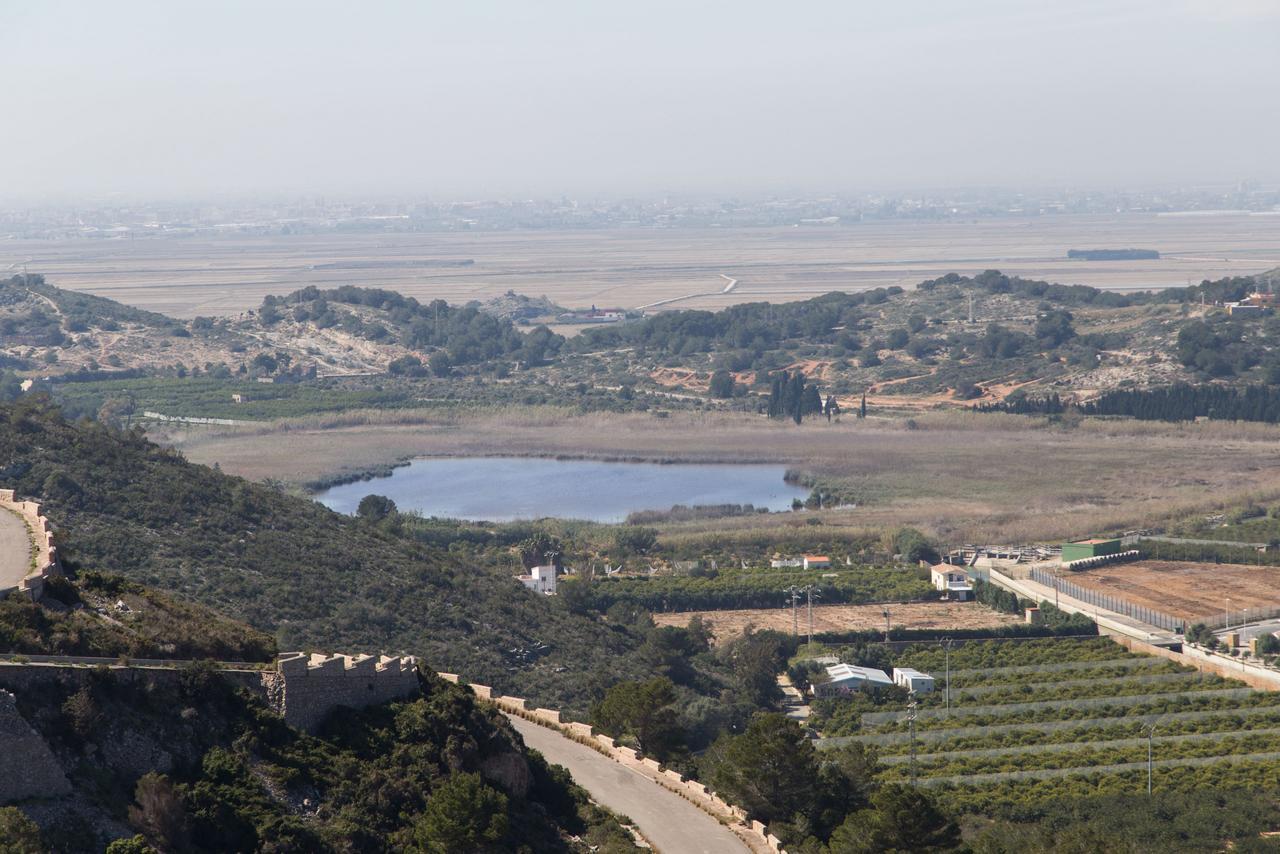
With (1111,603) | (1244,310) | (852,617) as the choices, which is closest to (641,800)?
(852,617)

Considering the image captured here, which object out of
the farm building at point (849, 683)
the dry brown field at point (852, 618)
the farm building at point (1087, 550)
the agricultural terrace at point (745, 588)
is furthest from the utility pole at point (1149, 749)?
the farm building at point (1087, 550)

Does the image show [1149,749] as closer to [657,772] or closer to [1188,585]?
[657,772]

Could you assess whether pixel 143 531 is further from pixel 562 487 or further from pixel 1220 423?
pixel 1220 423

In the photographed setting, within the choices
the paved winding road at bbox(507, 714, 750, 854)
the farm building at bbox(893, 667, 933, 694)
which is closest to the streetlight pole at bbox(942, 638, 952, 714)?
the farm building at bbox(893, 667, 933, 694)

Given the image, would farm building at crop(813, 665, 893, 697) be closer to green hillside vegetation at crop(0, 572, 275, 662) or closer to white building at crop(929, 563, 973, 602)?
white building at crop(929, 563, 973, 602)

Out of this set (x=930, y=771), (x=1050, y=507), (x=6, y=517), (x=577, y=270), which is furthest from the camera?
(x=577, y=270)

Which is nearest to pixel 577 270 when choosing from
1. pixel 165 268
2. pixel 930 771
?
pixel 165 268
